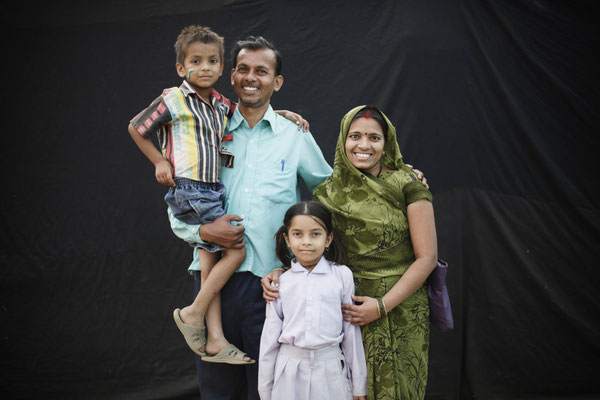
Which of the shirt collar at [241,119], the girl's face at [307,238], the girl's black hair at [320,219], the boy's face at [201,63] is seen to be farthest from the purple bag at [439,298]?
the boy's face at [201,63]

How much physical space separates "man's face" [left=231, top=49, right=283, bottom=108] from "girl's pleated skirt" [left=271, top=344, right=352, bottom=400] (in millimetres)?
1078

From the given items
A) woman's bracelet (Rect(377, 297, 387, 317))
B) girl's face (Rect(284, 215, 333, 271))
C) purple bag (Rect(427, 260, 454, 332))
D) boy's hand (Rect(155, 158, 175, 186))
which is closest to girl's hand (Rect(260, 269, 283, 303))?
girl's face (Rect(284, 215, 333, 271))

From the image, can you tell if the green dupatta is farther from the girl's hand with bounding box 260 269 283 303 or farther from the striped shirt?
the striped shirt

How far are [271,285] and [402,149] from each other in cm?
179

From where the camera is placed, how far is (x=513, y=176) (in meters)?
3.33

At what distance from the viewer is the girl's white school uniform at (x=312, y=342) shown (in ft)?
6.00

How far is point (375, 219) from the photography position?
1958 millimetres

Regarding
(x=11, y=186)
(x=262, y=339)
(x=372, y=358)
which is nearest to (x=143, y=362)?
(x=11, y=186)

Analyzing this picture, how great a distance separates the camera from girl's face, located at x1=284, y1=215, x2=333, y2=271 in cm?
189

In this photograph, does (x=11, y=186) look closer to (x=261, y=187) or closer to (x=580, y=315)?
(x=261, y=187)

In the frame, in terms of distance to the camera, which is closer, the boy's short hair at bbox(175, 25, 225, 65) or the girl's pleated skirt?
the girl's pleated skirt

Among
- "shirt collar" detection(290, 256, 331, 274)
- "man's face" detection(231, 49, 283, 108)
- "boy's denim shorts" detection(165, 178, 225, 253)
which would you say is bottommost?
"shirt collar" detection(290, 256, 331, 274)

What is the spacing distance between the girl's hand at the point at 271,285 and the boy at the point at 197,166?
0.47 feet

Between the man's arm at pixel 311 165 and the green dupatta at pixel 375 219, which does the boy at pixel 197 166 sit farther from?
the green dupatta at pixel 375 219
